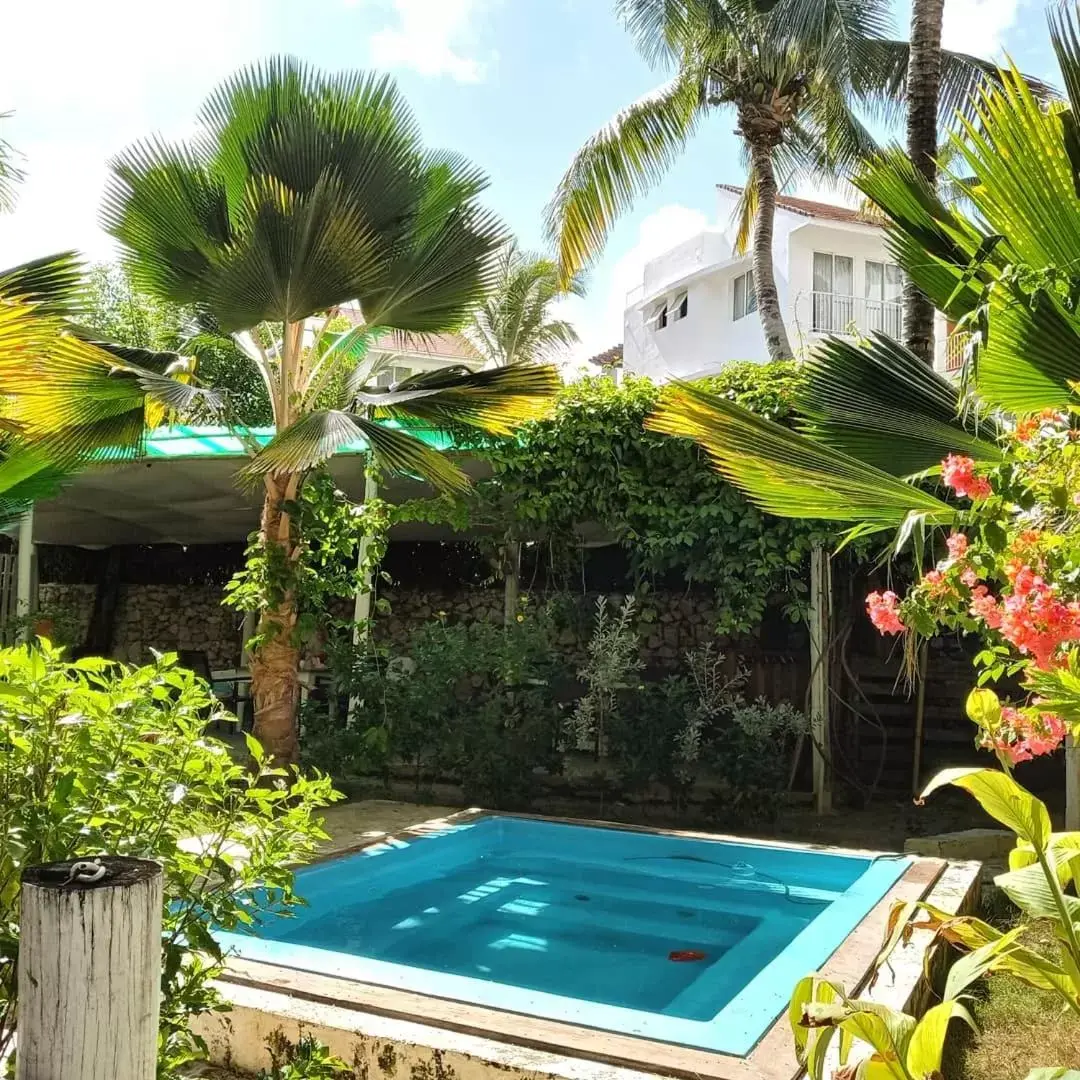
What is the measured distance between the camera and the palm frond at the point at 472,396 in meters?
6.60

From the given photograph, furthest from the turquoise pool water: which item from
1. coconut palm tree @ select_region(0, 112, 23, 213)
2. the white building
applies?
the white building

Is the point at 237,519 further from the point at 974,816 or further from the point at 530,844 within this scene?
the point at 974,816

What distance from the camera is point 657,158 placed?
13500 mm

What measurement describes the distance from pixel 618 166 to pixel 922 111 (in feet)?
20.7

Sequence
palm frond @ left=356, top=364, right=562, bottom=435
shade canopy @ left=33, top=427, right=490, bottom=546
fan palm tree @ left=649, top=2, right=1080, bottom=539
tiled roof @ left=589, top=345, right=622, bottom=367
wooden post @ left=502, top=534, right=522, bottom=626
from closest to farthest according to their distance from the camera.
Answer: fan palm tree @ left=649, top=2, right=1080, bottom=539 → palm frond @ left=356, top=364, right=562, bottom=435 → shade canopy @ left=33, top=427, right=490, bottom=546 → wooden post @ left=502, top=534, right=522, bottom=626 → tiled roof @ left=589, top=345, right=622, bottom=367

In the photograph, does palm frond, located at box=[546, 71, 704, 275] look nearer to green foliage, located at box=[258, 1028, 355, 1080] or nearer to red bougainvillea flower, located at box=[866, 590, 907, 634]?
red bougainvillea flower, located at box=[866, 590, 907, 634]

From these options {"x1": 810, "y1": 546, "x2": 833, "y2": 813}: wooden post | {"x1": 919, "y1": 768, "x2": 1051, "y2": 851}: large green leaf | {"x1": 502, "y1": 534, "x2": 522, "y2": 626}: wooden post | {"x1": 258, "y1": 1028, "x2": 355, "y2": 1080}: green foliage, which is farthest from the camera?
{"x1": 502, "y1": 534, "x2": 522, "y2": 626}: wooden post

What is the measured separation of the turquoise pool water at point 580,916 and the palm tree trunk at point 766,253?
8611mm

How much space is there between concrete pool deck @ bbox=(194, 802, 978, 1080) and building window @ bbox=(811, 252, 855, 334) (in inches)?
806

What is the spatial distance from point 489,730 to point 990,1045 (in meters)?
4.59

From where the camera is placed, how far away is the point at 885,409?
4.88 m

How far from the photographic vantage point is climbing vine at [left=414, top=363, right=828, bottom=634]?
7.62m

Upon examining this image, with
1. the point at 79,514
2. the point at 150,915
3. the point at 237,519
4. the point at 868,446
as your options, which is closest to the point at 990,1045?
the point at 868,446

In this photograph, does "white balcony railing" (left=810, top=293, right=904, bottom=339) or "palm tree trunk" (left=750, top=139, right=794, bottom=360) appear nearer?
"palm tree trunk" (left=750, top=139, right=794, bottom=360)
